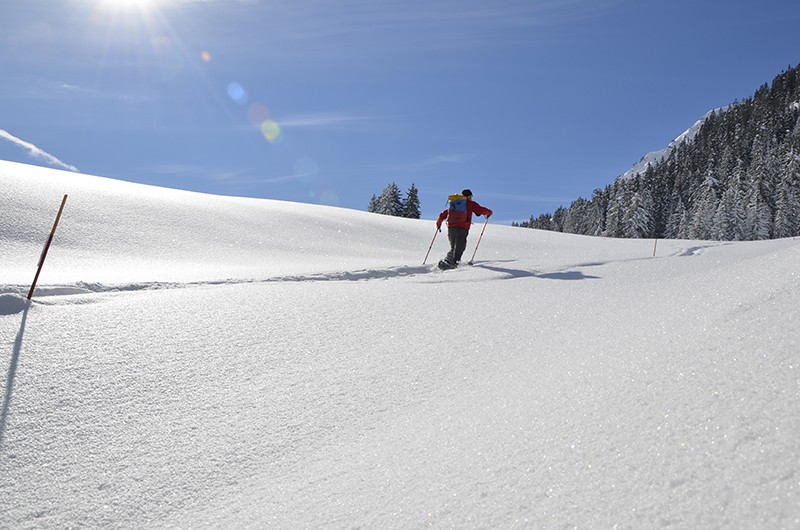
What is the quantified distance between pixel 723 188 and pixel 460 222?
84.7m

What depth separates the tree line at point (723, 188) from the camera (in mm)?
56781

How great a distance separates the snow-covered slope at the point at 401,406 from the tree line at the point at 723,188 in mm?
61725

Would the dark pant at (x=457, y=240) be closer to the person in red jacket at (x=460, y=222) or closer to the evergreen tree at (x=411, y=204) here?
the person in red jacket at (x=460, y=222)

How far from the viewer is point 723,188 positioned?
75.1 meters

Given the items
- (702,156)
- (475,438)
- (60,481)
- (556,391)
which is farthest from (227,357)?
(702,156)

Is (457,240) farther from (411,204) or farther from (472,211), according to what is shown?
(411,204)

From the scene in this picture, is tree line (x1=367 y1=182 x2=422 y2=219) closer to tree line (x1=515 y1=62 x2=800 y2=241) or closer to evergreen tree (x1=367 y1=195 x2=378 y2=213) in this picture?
evergreen tree (x1=367 y1=195 x2=378 y2=213)

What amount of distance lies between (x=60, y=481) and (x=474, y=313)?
3363 mm

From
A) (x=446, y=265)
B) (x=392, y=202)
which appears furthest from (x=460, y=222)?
(x=392, y=202)

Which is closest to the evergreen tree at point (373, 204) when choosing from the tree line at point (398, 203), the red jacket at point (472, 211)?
the tree line at point (398, 203)

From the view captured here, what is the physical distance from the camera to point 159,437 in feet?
7.98

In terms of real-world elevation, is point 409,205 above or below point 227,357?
above

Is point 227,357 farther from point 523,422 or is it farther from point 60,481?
point 523,422

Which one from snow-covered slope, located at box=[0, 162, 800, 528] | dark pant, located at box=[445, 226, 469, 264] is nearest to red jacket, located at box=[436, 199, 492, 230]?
dark pant, located at box=[445, 226, 469, 264]
